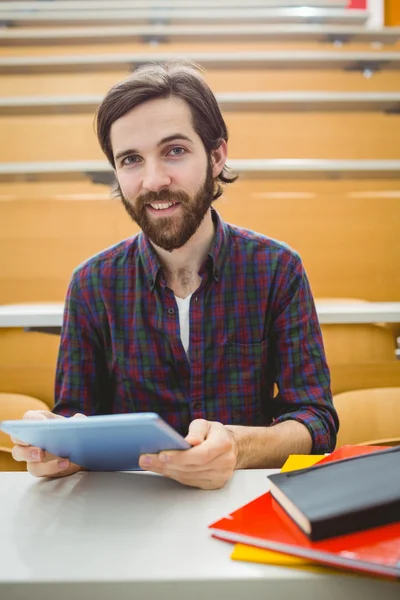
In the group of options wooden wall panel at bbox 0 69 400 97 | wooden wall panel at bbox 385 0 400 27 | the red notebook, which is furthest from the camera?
wooden wall panel at bbox 385 0 400 27

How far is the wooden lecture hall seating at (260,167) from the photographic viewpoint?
129 centimetres

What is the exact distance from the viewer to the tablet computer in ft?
1.11

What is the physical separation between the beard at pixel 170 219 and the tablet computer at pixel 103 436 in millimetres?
328

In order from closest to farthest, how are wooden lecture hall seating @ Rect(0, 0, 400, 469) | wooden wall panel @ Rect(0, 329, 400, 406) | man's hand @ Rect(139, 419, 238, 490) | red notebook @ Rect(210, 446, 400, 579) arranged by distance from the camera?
red notebook @ Rect(210, 446, 400, 579), man's hand @ Rect(139, 419, 238, 490), wooden wall panel @ Rect(0, 329, 400, 406), wooden lecture hall seating @ Rect(0, 0, 400, 469)

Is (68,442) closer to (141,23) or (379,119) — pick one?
(379,119)

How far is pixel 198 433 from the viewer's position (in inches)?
17.4

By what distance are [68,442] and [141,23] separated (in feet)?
6.62

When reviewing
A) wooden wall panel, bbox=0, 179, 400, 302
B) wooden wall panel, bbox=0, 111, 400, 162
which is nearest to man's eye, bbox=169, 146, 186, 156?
wooden wall panel, bbox=0, 179, 400, 302

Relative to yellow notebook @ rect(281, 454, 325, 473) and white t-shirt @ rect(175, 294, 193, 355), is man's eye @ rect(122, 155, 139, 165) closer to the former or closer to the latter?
white t-shirt @ rect(175, 294, 193, 355)

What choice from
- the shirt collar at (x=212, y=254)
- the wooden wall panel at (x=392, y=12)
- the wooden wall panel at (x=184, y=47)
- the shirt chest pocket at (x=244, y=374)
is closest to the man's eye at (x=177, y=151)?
the shirt collar at (x=212, y=254)

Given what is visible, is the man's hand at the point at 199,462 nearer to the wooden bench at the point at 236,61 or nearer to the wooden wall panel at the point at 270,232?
the wooden wall panel at the point at 270,232

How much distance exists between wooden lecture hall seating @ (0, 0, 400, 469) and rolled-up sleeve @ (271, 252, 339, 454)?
27 cm

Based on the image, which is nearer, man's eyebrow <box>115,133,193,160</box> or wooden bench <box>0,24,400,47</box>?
man's eyebrow <box>115,133,193,160</box>

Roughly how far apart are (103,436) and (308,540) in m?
0.14
